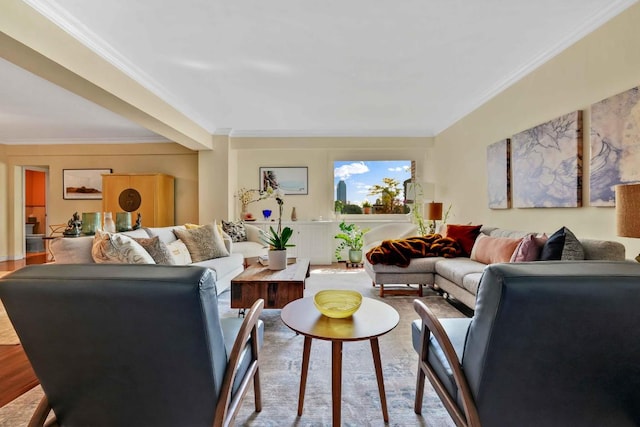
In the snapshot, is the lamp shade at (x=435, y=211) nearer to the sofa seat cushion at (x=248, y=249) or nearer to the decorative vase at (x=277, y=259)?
the sofa seat cushion at (x=248, y=249)

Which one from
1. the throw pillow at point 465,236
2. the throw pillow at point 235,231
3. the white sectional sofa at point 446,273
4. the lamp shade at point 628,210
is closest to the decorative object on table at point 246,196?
the throw pillow at point 235,231

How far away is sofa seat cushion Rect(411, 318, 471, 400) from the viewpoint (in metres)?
1.21

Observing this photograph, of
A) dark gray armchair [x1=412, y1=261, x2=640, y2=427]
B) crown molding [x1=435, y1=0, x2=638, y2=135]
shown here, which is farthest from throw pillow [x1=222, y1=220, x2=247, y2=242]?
dark gray armchair [x1=412, y1=261, x2=640, y2=427]

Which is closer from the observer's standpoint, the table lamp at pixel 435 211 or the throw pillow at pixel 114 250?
the throw pillow at pixel 114 250

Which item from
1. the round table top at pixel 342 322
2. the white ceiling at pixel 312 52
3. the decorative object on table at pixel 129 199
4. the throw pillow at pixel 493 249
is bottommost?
the round table top at pixel 342 322

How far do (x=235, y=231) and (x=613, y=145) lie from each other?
441 cm

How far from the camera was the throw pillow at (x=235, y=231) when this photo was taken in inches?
189

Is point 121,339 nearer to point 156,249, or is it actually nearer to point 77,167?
point 156,249

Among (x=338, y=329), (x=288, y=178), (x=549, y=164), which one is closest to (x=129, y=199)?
(x=288, y=178)

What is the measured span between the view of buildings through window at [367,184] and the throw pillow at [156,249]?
3.70 metres

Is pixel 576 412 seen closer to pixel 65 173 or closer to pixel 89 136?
pixel 89 136

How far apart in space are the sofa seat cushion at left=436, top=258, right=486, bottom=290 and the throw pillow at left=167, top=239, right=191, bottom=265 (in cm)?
275

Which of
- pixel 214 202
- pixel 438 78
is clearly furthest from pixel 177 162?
pixel 438 78

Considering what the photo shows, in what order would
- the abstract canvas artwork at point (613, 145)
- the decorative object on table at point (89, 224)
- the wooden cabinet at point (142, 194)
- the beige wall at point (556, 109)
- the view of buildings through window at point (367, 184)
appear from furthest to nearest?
the view of buildings through window at point (367, 184), the wooden cabinet at point (142, 194), the decorative object on table at point (89, 224), the beige wall at point (556, 109), the abstract canvas artwork at point (613, 145)
